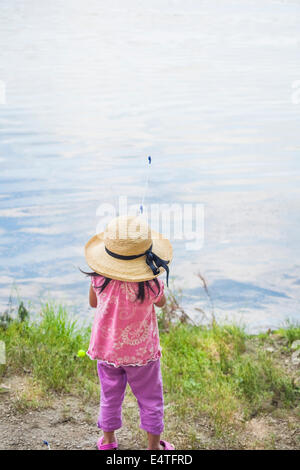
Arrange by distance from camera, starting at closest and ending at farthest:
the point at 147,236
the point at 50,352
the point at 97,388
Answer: the point at 147,236, the point at 97,388, the point at 50,352

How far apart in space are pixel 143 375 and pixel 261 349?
1580 mm

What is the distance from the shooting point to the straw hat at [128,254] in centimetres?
295

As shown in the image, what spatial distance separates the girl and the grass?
51 cm

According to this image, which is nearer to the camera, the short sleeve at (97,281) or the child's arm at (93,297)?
the short sleeve at (97,281)

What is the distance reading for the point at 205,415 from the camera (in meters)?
3.62

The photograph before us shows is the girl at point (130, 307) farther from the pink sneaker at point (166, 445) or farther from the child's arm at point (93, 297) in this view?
the pink sneaker at point (166, 445)

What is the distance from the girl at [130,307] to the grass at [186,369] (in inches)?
20.2

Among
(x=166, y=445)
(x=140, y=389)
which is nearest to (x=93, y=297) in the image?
(x=140, y=389)
